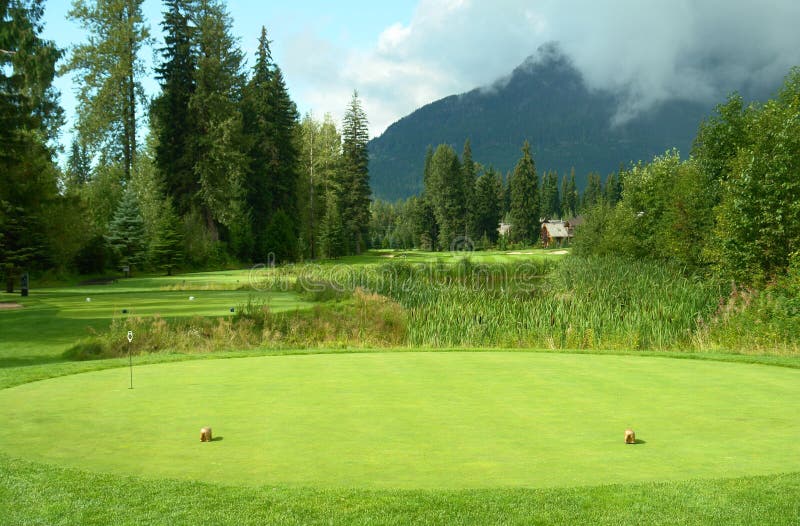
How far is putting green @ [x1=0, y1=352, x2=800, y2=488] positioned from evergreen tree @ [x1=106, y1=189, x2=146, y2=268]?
1221 inches

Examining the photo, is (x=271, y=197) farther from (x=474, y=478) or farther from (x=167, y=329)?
(x=474, y=478)

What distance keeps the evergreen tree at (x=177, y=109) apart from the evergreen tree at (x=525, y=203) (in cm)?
6097

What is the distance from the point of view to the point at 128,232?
37.8m

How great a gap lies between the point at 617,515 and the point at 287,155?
183 feet

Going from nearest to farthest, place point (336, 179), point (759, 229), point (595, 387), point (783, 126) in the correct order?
1. point (595, 387)
2. point (759, 229)
3. point (783, 126)
4. point (336, 179)

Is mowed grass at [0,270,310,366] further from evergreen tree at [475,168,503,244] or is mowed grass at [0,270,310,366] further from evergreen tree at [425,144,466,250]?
evergreen tree at [475,168,503,244]

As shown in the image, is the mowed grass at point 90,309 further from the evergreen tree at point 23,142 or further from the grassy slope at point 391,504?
the grassy slope at point 391,504

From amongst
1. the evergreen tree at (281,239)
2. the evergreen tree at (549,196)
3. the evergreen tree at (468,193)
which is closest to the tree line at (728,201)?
the evergreen tree at (281,239)

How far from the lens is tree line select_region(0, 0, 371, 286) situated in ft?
97.0

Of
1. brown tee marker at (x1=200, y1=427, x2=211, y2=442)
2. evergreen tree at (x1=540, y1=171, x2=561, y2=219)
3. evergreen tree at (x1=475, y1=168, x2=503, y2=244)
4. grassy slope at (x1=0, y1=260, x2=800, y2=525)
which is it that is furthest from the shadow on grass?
evergreen tree at (x1=540, y1=171, x2=561, y2=219)

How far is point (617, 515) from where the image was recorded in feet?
13.1

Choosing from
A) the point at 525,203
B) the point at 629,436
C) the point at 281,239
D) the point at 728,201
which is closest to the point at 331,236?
the point at 281,239

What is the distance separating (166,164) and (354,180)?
101 feet

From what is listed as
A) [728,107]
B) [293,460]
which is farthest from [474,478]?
[728,107]
